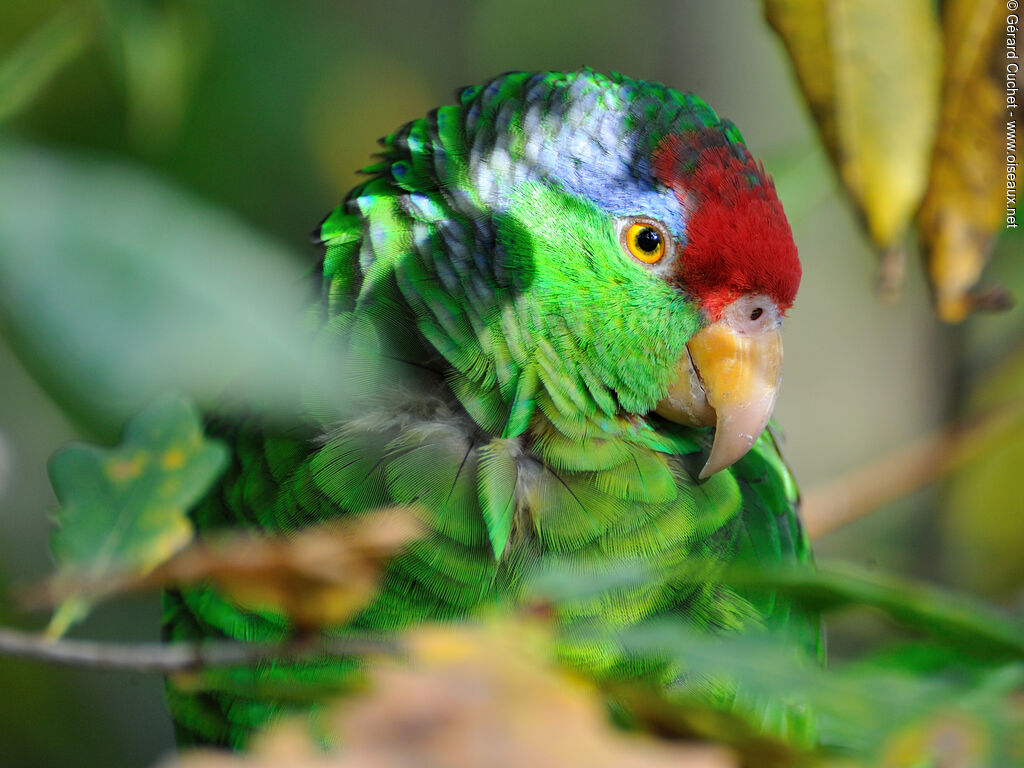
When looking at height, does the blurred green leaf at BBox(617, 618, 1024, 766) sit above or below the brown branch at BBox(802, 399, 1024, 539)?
above

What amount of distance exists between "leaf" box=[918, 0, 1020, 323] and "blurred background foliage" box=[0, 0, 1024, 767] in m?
0.07

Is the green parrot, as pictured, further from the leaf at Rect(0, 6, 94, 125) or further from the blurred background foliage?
the leaf at Rect(0, 6, 94, 125)

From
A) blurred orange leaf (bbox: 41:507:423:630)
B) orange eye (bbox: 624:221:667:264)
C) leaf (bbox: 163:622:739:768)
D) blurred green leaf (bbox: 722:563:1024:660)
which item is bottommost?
blurred orange leaf (bbox: 41:507:423:630)

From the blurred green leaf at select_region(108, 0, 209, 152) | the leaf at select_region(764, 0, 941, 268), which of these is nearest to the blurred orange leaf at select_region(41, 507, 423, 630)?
the leaf at select_region(764, 0, 941, 268)

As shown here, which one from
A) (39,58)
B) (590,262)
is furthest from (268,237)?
(590,262)

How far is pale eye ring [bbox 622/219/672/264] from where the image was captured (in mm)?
803

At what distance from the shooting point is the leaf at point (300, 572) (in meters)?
0.30

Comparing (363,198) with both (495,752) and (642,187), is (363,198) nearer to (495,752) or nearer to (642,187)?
(642,187)

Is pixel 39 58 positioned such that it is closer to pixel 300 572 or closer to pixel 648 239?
pixel 648 239

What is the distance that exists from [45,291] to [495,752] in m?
0.47

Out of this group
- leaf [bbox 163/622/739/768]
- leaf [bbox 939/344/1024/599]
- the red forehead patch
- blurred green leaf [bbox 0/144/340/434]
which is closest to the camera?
leaf [bbox 163/622/739/768]

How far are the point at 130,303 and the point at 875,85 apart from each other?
22.0 inches

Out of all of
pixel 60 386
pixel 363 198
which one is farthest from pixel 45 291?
pixel 363 198

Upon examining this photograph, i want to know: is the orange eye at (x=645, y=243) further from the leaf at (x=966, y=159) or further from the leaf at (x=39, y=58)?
the leaf at (x=39, y=58)
